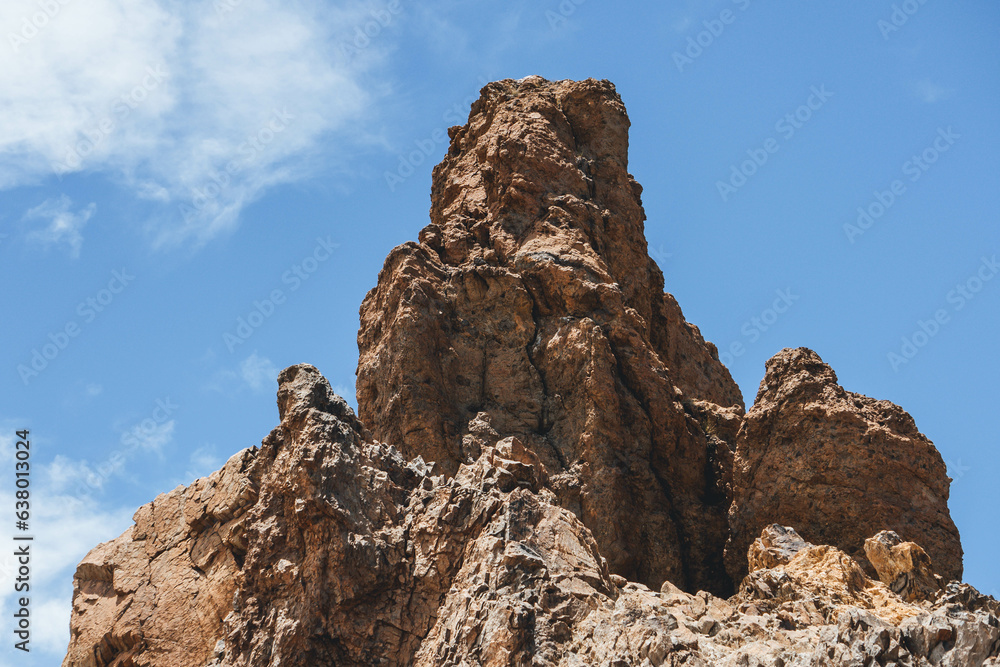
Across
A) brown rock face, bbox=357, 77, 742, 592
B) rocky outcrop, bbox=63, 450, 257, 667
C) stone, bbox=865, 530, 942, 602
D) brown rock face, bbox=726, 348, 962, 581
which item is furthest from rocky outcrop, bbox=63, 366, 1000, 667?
brown rock face, bbox=357, 77, 742, 592

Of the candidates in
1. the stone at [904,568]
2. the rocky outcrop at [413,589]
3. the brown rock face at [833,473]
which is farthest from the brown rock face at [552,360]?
the stone at [904,568]

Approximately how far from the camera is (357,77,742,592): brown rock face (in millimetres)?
37250

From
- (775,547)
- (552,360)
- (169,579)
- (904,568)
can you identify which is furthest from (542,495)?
(552,360)

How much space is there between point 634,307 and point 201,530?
19.1 metres

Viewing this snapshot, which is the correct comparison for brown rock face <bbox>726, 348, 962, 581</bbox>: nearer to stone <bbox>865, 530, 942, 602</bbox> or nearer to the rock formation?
the rock formation

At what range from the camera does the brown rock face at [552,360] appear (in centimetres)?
3725

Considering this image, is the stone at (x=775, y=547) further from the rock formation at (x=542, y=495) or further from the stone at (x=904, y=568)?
the stone at (x=904, y=568)

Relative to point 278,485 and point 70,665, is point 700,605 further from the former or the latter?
point 70,665

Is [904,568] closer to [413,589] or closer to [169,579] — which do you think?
[413,589]

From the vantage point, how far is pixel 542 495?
2962cm

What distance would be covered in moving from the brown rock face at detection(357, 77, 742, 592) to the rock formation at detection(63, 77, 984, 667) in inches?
3.5

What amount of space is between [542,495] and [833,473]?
9602mm

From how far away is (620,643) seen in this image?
2458 centimetres

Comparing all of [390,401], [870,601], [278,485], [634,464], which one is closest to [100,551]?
[278,485]
